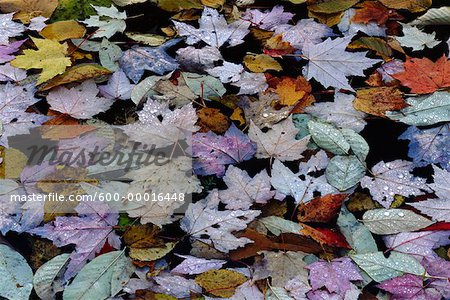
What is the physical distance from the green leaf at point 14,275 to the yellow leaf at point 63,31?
916 millimetres

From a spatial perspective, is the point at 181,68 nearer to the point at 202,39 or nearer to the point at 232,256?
the point at 202,39

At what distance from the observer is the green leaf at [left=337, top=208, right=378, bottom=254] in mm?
1435

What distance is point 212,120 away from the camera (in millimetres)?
1722

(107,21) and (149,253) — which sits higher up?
(107,21)

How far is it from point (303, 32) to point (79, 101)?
0.92 m

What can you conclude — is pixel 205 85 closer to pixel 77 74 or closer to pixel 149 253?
pixel 77 74

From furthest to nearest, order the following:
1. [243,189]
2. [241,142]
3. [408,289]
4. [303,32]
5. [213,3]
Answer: [213,3], [303,32], [241,142], [243,189], [408,289]

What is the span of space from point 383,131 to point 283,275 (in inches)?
26.0

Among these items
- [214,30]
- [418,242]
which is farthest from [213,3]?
[418,242]

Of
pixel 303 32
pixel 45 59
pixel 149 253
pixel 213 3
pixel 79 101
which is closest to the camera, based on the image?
pixel 149 253

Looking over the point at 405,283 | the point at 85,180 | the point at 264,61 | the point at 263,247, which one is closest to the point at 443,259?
the point at 405,283

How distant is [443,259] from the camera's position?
4.59 ft

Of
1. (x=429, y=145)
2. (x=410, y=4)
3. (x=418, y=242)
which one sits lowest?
(x=418, y=242)

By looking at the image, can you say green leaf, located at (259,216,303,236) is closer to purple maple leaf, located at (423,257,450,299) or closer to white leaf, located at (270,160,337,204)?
white leaf, located at (270,160,337,204)
